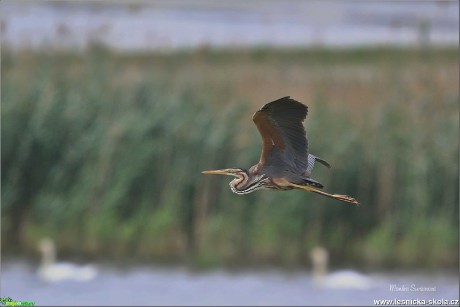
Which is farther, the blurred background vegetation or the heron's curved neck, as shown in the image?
the blurred background vegetation

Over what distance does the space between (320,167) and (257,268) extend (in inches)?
62.5

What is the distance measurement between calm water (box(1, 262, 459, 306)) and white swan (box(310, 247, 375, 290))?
0.27ft

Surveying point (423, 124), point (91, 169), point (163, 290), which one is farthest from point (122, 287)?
point (423, 124)

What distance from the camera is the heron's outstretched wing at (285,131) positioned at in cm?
682

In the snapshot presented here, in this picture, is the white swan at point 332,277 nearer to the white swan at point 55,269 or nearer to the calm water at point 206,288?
the calm water at point 206,288

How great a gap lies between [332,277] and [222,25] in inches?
245

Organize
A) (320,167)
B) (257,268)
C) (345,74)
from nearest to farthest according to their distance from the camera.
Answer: (320,167), (257,268), (345,74)

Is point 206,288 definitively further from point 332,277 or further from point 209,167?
point 209,167

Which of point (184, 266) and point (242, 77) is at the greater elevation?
point (242, 77)

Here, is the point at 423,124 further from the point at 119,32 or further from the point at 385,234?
the point at 119,32

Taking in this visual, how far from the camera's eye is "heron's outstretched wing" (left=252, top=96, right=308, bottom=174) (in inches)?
269

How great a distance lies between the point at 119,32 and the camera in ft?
56.3

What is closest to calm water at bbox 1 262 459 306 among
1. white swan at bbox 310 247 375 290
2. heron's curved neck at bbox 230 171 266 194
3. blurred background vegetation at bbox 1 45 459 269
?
white swan at bbox 310 247 375 290

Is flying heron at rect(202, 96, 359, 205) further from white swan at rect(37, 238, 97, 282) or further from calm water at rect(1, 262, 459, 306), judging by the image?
white swan at rect(37, 238, 97, 282)
